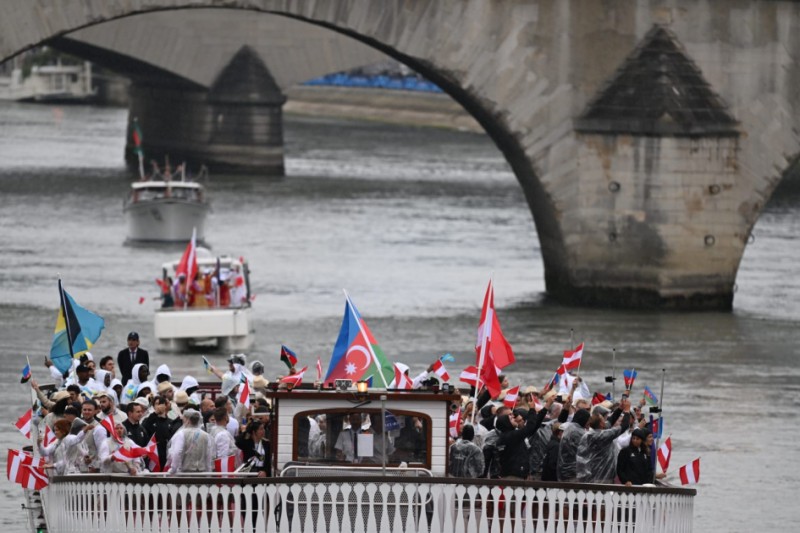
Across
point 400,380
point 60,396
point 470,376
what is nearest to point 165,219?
point 470,376

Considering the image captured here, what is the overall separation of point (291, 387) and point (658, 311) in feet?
84.4

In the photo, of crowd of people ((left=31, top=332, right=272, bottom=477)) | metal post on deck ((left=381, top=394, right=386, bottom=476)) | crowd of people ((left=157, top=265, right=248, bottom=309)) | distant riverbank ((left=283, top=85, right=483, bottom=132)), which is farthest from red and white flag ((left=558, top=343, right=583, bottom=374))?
distant riverbank ((left=283, top=85, right=483, bottom=132))

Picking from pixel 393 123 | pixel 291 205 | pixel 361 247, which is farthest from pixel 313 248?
pixel 393 123

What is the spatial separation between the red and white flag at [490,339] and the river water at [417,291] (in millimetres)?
4776

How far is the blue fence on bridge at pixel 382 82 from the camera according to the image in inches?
4663

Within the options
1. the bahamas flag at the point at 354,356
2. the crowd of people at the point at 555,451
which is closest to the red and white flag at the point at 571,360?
the crowd of people at the point at 555,451

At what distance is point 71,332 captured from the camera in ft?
85.9

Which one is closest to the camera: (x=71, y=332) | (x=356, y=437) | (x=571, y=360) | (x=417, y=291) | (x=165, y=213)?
A: (x=356, y=437)

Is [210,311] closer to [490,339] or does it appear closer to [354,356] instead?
[490,339]

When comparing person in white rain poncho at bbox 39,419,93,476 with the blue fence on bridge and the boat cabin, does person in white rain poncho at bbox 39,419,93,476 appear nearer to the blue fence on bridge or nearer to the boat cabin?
the boat cabin

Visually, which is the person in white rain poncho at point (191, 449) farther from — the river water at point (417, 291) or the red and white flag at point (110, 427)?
the river water at point (417, 291)

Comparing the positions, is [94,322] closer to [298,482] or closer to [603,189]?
[298,482]

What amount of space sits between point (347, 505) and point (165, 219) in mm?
42651

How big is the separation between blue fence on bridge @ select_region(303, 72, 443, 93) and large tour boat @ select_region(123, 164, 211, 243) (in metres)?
53.6
